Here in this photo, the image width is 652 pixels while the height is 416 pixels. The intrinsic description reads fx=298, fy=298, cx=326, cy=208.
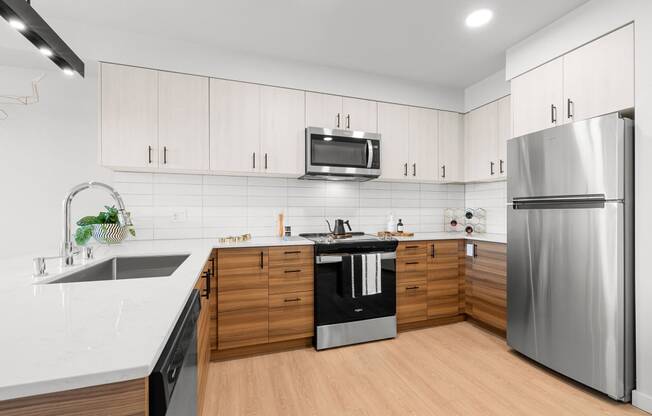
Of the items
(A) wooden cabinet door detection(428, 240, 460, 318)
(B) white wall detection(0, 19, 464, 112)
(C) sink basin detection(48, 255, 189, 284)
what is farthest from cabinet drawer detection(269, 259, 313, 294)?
(B) white wall detection(0, 19, 464, 112)

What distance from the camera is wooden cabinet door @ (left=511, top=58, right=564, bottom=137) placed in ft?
7.26

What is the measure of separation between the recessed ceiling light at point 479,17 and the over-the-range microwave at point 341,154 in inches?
45.0

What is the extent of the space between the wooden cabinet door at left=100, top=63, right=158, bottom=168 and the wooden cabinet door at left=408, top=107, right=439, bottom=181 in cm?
246

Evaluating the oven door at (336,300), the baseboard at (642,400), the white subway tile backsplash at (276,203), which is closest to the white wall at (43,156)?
the white subway tile backsplash at (276,203)

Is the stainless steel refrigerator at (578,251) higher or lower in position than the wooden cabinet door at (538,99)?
Answer: lower

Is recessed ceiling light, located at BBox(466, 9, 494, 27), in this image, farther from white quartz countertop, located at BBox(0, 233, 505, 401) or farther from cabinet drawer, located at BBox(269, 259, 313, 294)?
white quartz countertop, located at BBox(0, 233, 505, 401)

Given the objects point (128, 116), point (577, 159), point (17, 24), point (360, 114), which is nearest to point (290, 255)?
point (360, 114)

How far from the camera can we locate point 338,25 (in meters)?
2.28

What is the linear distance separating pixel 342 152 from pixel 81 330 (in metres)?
2.43

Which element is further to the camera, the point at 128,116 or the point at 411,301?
the point at 411,301

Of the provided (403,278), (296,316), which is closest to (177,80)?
(296,316)

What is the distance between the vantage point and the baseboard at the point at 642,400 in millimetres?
1685

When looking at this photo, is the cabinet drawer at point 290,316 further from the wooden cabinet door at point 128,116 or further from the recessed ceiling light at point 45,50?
the recessed ceiling light at point 45,50

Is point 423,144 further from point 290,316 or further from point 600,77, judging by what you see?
point 290,316
